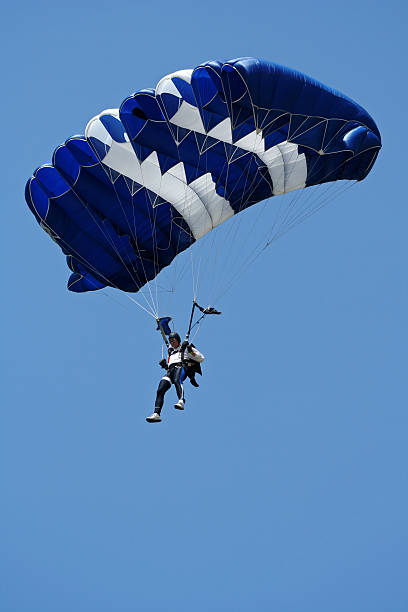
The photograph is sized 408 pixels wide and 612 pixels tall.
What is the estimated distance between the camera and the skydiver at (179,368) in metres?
16.1

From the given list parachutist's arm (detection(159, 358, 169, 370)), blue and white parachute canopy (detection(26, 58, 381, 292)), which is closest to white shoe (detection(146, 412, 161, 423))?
parachutist's arm (detection(159, 358, 169, 370))

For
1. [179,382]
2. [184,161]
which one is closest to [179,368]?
[179,382]

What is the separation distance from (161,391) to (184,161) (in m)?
3.52

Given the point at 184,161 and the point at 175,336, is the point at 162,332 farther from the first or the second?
the point at 184,161

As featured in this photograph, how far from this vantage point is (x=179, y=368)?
16.3 meters

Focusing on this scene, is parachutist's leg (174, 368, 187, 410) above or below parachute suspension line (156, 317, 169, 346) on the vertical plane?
below

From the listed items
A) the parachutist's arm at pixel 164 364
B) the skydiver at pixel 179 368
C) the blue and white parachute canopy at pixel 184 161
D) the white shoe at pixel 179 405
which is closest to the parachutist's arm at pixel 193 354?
the skydiver at pixel 179 368

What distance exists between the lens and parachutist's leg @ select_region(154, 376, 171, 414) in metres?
16.0

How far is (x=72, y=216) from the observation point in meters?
17.6


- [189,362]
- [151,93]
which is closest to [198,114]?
[151,93]

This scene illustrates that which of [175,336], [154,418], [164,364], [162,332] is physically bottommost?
[154,418]

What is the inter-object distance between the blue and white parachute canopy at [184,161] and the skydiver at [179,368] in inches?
83.1

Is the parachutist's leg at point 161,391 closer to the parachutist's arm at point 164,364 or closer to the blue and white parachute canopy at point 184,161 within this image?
the parachutist's arm at point 164,364

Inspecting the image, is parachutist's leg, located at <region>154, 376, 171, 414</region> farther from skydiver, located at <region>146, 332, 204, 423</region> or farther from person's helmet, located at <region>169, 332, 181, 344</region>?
person's helmet, located at <region>169, 332, 181, 344</region>
